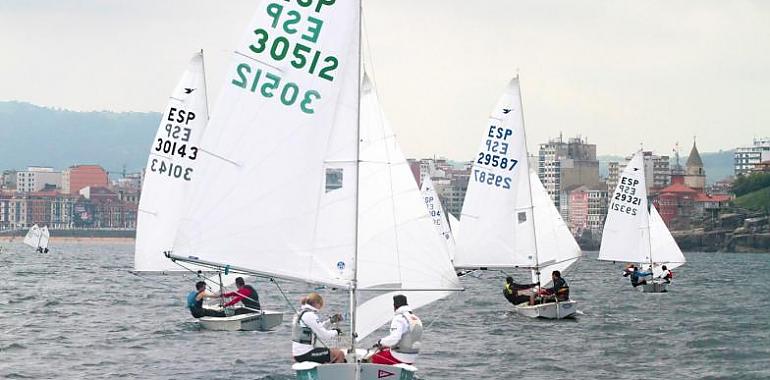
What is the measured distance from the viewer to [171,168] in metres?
36.6

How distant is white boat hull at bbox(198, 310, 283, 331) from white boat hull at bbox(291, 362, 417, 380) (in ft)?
43.8

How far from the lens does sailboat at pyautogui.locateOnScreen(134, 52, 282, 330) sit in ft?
120

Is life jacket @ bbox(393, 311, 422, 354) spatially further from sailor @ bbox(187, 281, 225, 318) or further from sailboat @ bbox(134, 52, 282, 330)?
sailboat @ bbox(134, 52, 282, 330)

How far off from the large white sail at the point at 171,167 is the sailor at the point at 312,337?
16668mm

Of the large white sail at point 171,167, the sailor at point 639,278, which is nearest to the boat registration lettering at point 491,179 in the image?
the large white sail at point 171,167

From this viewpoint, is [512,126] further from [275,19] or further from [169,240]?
[275,19]

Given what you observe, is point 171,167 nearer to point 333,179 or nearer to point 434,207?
point 333,179

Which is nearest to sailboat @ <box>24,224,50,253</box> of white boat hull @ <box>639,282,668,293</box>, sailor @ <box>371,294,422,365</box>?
white boat hull @ <box>639,282,668,293</box>

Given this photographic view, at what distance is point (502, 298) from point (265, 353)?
25908 mm

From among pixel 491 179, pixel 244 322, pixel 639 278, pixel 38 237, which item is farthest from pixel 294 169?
pixel 38 237

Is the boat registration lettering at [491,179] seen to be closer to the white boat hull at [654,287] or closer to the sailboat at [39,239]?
the white boat hull at [654,287]

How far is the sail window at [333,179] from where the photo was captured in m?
20.8

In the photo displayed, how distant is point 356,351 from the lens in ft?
66.3

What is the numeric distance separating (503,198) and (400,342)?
23024 millimetres
